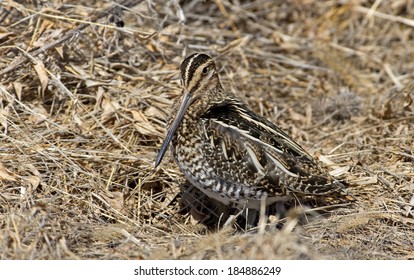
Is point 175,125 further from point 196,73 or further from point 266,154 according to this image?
point 266,154

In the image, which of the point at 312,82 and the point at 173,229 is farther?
the point at 312,82

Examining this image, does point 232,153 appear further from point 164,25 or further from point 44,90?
point 164,25

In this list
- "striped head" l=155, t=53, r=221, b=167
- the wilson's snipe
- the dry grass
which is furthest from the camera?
"striped head" l=155, t=53, r=221, b=167

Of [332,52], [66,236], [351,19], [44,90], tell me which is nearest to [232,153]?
[66,236]

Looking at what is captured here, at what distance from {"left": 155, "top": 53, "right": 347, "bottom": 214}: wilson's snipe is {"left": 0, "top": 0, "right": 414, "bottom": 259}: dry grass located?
0.74 feet

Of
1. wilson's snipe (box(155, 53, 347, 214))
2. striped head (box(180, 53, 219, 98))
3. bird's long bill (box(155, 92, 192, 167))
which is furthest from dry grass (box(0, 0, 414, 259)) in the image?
striped head (box(180, 53, 219, 98))

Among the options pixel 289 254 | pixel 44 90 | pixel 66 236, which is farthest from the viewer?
pixel 44 90

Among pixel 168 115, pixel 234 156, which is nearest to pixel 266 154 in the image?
pixel 234 156

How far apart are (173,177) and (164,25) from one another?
1710 millimetres

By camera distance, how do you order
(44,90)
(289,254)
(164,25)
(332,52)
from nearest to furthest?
1. (289,254)
2. (44,90)
3. (164,25)
4. (332,52)

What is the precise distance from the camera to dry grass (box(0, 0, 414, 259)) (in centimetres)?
367

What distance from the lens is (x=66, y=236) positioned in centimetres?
359

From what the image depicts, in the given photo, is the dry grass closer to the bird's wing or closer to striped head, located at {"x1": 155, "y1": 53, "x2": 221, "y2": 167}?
the bird's wing

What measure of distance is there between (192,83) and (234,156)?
49 centimetres
